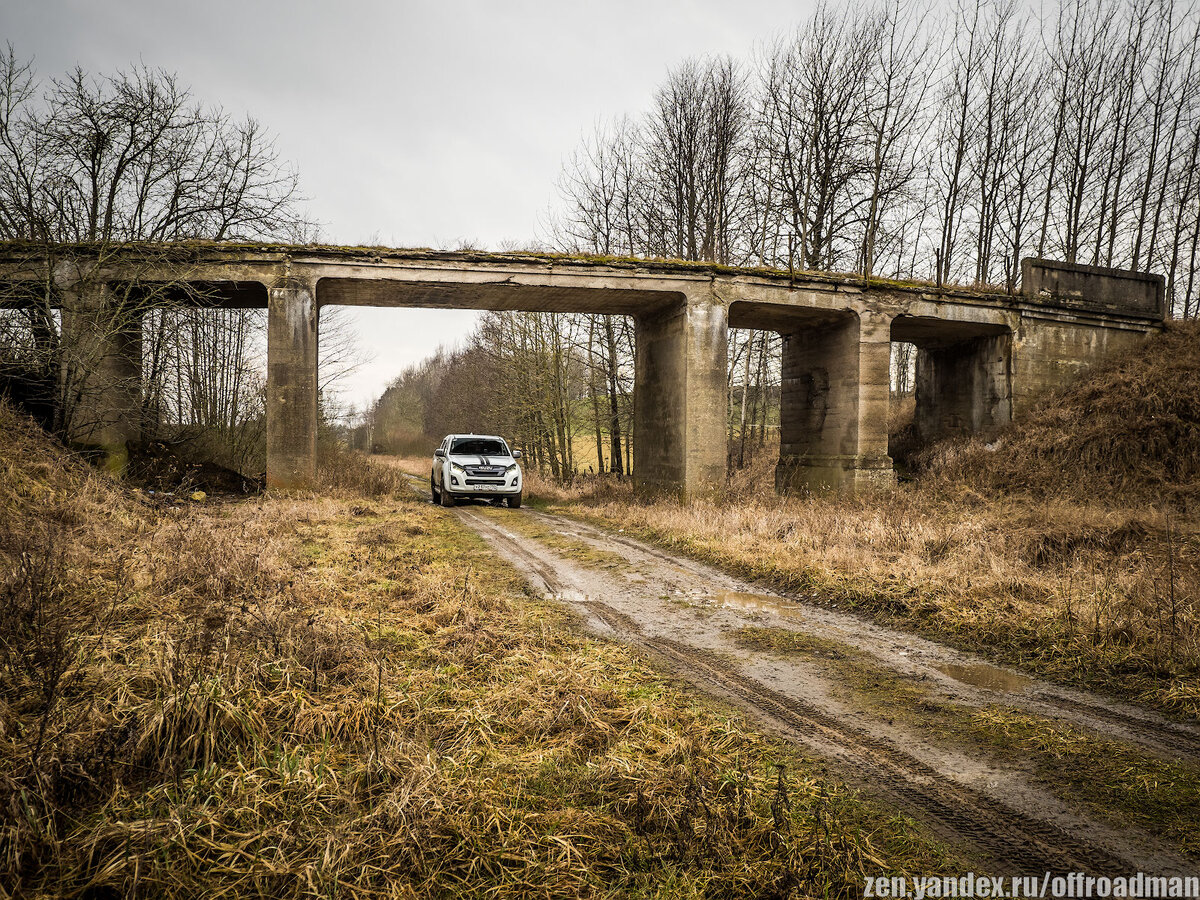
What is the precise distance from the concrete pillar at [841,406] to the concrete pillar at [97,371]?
1537 cm

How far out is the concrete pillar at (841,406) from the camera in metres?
14.5

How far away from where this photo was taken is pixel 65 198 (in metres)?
14.1

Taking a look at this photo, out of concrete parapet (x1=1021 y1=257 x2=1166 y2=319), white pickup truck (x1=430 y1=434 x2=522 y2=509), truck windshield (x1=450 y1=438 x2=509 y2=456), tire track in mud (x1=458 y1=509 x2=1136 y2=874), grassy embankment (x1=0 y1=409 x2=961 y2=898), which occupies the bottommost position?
tire track in mud (x1=458 y1=509 x2=1136 y2=874)

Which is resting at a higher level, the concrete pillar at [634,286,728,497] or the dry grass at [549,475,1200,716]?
the concrete pillar at [634,286,728,497]

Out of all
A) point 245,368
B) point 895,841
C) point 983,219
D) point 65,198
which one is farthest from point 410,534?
point 983,219

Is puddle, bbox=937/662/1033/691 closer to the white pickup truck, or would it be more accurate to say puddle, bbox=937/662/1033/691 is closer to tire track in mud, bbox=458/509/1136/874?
tire track in mud, bbox=458/509/1136/874

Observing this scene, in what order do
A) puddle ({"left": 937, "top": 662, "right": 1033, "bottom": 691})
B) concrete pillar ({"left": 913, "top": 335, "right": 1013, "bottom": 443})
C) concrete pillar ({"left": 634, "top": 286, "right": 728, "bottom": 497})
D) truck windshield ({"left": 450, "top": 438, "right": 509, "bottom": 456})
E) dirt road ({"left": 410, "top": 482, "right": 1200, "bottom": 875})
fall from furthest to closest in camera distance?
1. truck windshield ({"left": 450, "top": 438, "right": 509, "bottom": 456})
2. concrete pillar ({"left": 913, "top": 335, "right": 1013, "bottom": 443})
3. concrete pillar ({"left": 634, "top": 286, "right": 728, "bottom": 497})
4. puddle ({"left": 937, "top": 662, "right": 1033, "bottom": 691})
5. dirt road ({"left": 410, "top": 482, "right": 1200, "bottom": 875})

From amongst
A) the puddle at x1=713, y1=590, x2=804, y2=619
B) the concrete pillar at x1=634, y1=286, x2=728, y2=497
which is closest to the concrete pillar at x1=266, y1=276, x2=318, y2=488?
the concrete pillar at x1=634, y1=286, x2=728, y2=497

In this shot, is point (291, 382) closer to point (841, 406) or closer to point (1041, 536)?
point (841, 406)

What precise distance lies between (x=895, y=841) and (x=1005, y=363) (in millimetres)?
16508

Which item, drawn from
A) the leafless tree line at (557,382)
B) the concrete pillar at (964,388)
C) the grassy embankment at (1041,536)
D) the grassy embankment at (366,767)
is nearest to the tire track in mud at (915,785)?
the grassy embankment at (366,767)

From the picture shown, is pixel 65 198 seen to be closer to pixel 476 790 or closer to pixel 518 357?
pixel 518 357

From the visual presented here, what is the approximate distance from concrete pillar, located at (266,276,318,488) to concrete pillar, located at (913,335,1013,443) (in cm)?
1684

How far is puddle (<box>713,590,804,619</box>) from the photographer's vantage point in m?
6.20
